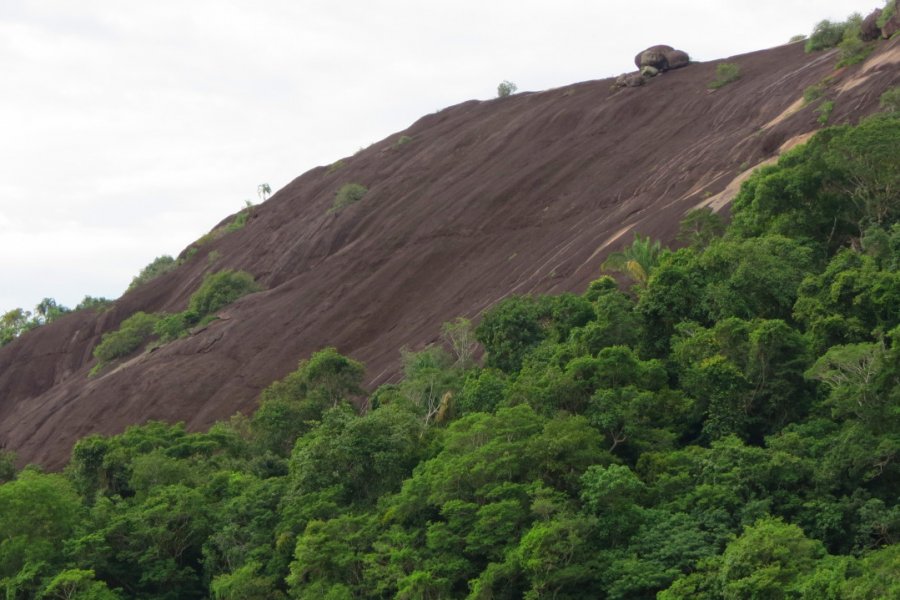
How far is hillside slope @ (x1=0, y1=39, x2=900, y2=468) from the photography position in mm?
53906

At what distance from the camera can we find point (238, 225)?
85.1 metres

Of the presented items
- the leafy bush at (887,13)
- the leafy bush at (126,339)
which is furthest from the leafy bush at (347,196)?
the leafy bush at (887,13)

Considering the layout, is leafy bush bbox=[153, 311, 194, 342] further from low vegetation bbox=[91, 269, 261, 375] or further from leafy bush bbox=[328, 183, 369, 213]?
leafy bush bbox=[328, 183, 369, 213]

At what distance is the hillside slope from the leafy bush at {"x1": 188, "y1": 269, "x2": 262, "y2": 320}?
3.61 feet

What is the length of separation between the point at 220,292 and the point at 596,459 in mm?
→ 42285

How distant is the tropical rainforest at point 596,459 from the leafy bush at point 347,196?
97.3ft

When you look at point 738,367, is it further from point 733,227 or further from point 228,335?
point 228,335

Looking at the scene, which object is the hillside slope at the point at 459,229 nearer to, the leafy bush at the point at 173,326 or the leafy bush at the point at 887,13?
the leafy bush at the point at 173,326

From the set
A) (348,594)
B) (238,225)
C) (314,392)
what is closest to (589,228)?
(314,392)

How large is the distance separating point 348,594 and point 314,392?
45.7ft

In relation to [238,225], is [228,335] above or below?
below

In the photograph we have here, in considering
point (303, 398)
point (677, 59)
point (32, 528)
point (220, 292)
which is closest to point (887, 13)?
point (677, 59)

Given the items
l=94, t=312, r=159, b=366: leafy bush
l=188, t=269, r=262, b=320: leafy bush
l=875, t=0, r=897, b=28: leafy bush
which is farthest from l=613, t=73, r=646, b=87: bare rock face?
l=94, t=312, r=159, b=366: leafy bush

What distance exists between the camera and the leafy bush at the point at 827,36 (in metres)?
64.7
